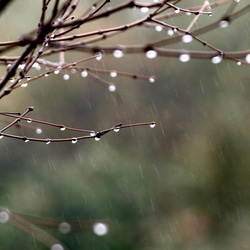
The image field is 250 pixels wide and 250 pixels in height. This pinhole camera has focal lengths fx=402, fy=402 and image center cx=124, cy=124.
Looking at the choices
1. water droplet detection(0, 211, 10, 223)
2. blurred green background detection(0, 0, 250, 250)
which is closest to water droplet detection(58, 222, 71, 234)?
water droplet detection(0, 211, 10, 223)

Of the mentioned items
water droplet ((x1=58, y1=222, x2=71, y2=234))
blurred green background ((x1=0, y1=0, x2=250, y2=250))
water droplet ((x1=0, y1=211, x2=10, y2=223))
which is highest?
blurred green background ((x1=0, y1=0, x2=250, y2=250))

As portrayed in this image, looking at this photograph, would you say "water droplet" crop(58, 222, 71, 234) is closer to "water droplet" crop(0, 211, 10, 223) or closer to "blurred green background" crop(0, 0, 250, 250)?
"water droplet" crop(0, 211, 10, 223)

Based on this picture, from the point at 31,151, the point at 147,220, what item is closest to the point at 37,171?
the point at 31,151

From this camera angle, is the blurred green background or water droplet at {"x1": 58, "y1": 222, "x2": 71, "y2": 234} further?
the blurred green background

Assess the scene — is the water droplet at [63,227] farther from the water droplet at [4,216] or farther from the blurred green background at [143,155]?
the blurred green background at [143,155]

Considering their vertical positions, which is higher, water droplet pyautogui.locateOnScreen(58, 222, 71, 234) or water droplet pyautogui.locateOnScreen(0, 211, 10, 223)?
water droplet pyautogui.locateOnScreen(0, 211, 10, 223)

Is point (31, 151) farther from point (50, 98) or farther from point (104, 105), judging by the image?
point (104, 105)

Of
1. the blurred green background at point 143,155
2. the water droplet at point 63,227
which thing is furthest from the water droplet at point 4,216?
the blurred green background at point 143,155

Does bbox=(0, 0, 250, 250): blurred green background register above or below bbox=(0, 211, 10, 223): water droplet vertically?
above
